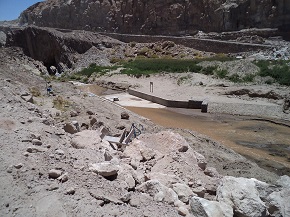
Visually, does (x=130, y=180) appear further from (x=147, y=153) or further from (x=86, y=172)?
(x=147, y=153)

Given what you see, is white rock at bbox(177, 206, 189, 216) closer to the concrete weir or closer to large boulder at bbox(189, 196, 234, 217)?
large boulder at bbox(189, 196, 234, 217)

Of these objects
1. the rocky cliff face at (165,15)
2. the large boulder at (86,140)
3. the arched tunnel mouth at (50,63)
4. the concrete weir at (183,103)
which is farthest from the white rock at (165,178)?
the rocky cliff face at (165,15)

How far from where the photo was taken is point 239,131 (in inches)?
624

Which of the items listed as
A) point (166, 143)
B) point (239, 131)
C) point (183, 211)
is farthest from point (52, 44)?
point (183, 211)

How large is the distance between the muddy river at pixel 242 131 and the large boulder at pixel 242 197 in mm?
6166

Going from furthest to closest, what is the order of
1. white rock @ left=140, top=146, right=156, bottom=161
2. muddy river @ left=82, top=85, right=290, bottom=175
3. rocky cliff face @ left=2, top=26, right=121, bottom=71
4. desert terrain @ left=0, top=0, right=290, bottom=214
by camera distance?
rocky cliff face @ left=2, top=26, right=121, bottom=71 → muddy river @ left=82, top=85, right=290, bottom=175 → white rock @ left=140, top=146, right=156, bottom=161 → desert terrain @ left=0, top=0, right=290, bottom=214

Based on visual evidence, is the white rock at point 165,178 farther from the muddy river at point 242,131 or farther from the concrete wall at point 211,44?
the concrete wall at point 211,44

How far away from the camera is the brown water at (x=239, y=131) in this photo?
1242cm

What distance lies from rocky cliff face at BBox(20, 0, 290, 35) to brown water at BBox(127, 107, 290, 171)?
100 feet

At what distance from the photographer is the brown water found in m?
12.4

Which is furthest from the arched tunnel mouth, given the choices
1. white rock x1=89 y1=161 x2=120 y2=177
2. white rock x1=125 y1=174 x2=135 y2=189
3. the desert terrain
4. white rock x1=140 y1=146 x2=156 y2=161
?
white rock x1=125 y1=174 x2=135 y2=189

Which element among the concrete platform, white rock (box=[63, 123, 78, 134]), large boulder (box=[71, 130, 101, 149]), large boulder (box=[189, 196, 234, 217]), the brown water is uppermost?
white rock (box=[63, 123, 78, 134])

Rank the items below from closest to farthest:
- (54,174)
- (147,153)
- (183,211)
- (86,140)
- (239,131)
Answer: (183,211), (54,174), (147,153), (86,140), (239,131)

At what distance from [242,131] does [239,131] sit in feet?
0.53
